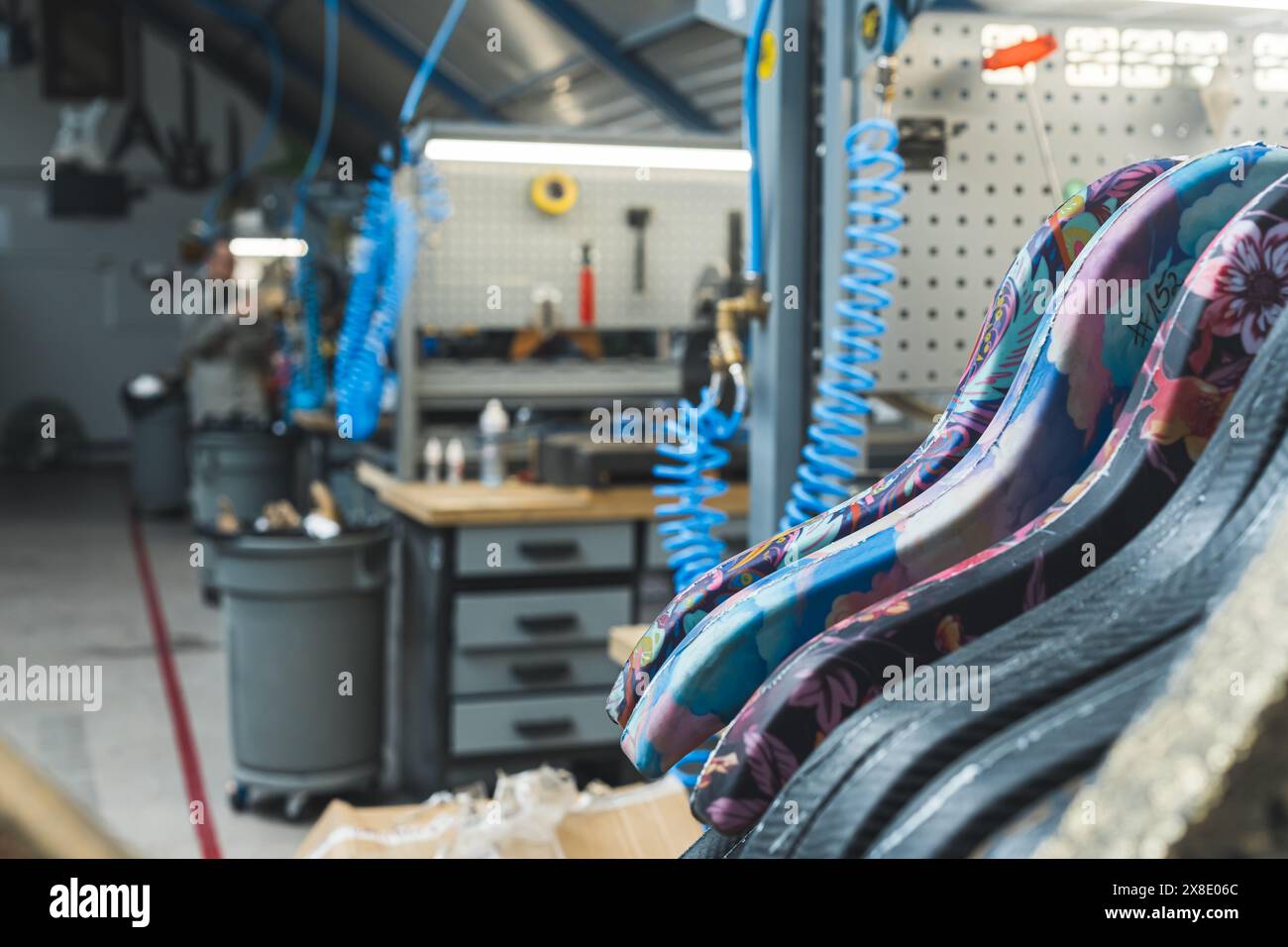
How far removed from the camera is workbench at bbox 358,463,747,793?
317 centimetres

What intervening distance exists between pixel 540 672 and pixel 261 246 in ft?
15.6

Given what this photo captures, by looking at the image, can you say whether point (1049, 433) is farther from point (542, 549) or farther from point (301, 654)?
point (301, 654)

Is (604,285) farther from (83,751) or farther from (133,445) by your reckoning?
(133,445)

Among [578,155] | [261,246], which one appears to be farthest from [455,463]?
[261,246]

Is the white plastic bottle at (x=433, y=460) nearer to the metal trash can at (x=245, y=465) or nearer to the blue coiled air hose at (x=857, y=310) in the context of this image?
the blue coiled air hose at (x=857, y=310)

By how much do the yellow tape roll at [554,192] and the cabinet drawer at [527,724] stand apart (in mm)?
1416

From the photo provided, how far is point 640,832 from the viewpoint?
1483mm

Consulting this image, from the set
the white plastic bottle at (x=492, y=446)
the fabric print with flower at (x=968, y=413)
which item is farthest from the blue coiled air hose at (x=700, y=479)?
the white plastic bottle at (x=492, y=446)

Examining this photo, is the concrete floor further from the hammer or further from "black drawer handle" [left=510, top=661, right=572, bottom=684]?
the hammer

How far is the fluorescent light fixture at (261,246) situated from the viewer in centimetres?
708

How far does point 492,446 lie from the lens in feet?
11.6

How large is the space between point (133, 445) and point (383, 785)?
5891mm

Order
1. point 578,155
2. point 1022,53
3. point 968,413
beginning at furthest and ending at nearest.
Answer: point 578,155 → point 1022,53 → point 968,413

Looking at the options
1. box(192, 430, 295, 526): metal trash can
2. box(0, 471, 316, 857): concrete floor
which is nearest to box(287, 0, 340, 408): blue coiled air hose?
box(192, 430, 295, 526): metal trash can
